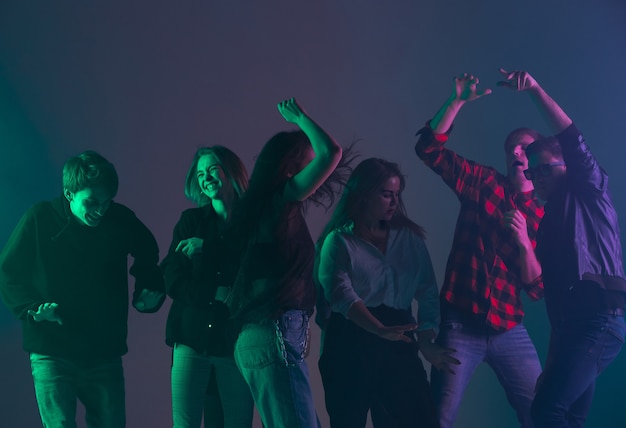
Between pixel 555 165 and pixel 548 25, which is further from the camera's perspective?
pixel 548 25

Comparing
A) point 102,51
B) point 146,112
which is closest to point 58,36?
point 102,51

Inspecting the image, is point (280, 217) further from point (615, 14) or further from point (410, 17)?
point (615, 14)

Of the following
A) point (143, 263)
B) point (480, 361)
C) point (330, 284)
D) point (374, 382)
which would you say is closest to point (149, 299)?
point (143, 263)

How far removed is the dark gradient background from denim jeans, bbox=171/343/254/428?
1.89 feet

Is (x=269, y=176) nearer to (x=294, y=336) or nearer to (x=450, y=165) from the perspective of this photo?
(x=294, y=336)

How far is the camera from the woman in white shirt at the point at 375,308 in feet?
8.36

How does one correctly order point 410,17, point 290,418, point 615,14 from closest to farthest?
point 290,418
point 410,17
point 615,14

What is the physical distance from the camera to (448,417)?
3055mm

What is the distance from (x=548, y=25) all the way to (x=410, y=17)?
0.81 metres

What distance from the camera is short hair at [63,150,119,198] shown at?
114 inches

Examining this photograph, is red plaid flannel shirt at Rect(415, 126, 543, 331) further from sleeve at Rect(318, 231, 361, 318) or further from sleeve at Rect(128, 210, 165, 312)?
sleeve at Rect(128, 210, 165, 312)

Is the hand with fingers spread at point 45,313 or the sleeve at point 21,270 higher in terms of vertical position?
the sleeve at point 21,270

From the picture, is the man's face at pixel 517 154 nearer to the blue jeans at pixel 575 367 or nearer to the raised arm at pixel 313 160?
the blue jeans at pixel 575 367

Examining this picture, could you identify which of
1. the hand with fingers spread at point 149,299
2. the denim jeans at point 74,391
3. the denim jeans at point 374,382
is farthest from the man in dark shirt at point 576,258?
the denim jeans at point 74,391
